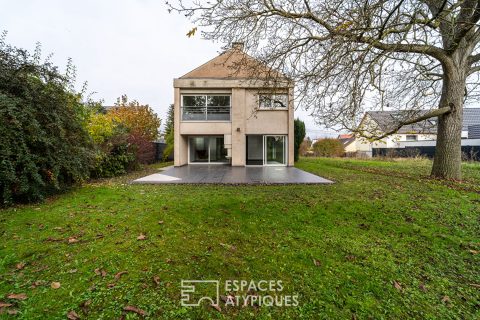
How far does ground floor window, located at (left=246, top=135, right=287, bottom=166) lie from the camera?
15.2 metres

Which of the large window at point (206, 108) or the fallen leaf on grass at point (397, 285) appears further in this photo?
the large window at point (206, 108)

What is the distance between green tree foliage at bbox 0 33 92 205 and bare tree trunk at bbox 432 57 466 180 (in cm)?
1195

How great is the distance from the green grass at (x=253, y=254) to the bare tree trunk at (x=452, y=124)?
2.73 metres

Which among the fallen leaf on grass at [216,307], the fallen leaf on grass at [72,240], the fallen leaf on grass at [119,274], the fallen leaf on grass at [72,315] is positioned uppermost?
the fallen leaf on grass at [72,240]

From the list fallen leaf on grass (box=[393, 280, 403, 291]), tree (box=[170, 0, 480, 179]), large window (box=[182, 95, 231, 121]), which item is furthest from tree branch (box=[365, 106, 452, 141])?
large window (box=[182, 95, 231, 121])

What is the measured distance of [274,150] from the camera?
603 inches

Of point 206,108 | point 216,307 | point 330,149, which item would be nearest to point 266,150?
point 206,108

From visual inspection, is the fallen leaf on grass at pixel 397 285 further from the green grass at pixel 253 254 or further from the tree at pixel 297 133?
the tree at pixel 297 133

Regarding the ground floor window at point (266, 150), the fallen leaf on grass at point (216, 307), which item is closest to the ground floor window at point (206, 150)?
the ground floor window at point (266, 150)

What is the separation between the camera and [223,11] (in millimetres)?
5051

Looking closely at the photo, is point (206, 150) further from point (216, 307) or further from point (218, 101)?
point (216, 307)

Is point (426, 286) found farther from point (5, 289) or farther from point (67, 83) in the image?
point (67, 83)

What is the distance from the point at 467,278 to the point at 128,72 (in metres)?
22.6

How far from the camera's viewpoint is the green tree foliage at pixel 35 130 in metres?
4.93
